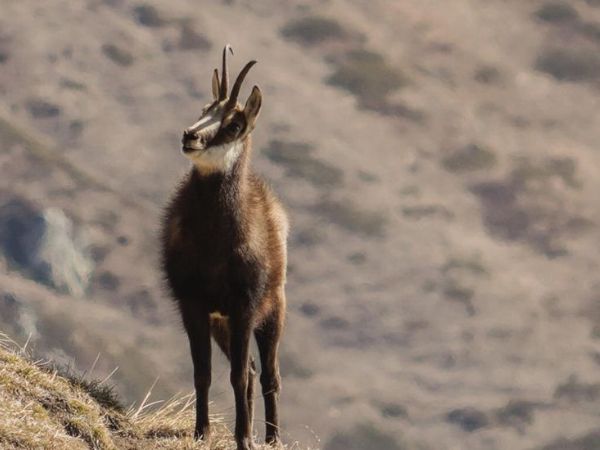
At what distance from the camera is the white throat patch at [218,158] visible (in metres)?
13.3

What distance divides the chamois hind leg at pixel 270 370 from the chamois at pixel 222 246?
2.84 feet

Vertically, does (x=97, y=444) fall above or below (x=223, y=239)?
below

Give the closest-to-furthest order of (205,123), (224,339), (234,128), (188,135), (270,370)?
(188,135) → (205,123) → (234,128) → (224,339) → (270,370)

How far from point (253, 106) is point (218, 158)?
2.06 ft

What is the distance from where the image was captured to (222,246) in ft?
44.1

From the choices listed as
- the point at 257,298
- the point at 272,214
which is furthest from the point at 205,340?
the point at 272,214

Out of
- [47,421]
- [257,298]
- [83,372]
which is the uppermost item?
[257,298]

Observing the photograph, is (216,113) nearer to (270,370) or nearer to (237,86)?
(237,86)

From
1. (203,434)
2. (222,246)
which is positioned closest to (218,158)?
(222,246)

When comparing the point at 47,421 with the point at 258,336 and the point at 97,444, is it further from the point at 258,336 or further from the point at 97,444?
the point at 258,336

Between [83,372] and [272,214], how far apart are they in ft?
8.40

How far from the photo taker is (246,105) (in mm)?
13539

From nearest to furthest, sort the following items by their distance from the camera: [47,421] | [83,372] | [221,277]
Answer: [47,421] < [221,277] < [83,372]

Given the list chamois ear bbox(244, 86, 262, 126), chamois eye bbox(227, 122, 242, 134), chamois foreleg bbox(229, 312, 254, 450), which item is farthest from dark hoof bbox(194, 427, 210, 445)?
chamois ear bbox(244, 86, 262, 126)
